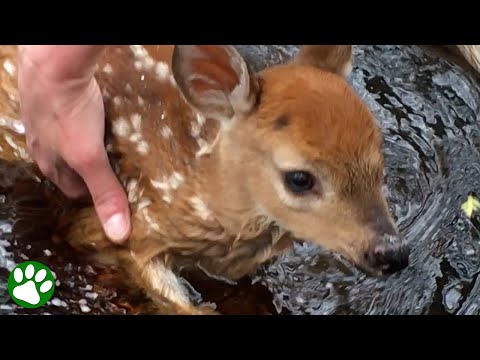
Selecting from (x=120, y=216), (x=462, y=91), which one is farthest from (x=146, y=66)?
(x=462, y=91)

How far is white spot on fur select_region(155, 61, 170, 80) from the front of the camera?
1.70m

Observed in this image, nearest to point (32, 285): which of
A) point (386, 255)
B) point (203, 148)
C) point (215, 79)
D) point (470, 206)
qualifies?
point (203, 148)

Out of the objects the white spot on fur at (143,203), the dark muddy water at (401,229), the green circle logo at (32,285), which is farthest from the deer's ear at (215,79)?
the green circle logo at (32,285)

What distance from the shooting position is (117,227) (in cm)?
172

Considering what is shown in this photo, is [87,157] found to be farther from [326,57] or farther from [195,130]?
[326,57]

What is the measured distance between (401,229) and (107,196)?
0.54m

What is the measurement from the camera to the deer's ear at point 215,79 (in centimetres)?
158

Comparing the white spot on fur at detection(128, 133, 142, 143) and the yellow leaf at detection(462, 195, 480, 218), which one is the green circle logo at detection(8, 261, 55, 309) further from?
the yellow leaf at detection(462, 195, 480, 218)

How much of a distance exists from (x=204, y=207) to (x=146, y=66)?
0.28 meters

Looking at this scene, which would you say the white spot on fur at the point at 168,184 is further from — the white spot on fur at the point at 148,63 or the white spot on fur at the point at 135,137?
the white spot on fur at the point at 148,63

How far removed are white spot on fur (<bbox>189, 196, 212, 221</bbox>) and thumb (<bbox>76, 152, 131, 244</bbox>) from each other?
121 mm

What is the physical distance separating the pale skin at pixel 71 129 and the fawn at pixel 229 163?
0.03 metres

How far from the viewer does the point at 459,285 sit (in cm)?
181

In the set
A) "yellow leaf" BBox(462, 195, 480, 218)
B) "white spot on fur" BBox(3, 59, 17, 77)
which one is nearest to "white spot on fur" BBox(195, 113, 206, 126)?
"white spot on fur" BBox(3, 59, 17, 77)
